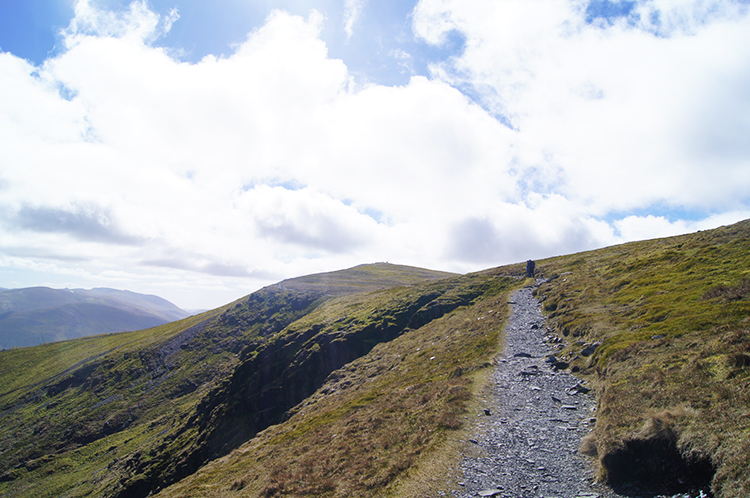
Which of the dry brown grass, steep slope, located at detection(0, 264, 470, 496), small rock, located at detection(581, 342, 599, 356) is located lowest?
steep slope, located at detection(0, 264, 470, 496)

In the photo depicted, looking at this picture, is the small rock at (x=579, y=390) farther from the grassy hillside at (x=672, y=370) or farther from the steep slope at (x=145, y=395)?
the steep slope at (x=145, y=395)

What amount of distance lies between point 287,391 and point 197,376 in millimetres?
71436

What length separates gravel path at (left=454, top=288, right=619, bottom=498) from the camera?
43.7 ft

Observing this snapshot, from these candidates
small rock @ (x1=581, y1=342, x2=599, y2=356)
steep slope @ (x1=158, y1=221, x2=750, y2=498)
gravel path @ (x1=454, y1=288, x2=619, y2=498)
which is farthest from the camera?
small rock @ (x1=581, y1=342, x2=599, y2=356)

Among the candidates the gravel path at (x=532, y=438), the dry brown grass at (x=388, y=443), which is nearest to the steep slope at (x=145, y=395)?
the dry brown grass at (x=388, y=443)

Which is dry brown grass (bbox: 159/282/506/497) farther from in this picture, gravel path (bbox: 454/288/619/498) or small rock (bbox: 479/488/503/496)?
small rock (bbox: 479/488/503/496)

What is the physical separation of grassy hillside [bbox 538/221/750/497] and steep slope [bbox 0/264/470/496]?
158 ft

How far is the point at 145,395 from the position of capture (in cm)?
12350

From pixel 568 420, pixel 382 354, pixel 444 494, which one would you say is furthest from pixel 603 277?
pixel 444 494

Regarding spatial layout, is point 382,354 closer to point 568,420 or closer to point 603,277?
point 603,277

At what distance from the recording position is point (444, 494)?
13.6m

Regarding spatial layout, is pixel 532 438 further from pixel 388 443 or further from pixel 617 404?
pixel 388 443

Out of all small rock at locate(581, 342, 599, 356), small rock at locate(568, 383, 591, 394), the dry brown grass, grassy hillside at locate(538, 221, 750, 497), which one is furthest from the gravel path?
small rock at locate(581, 342, 599, 356)

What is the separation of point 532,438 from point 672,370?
759 cm
